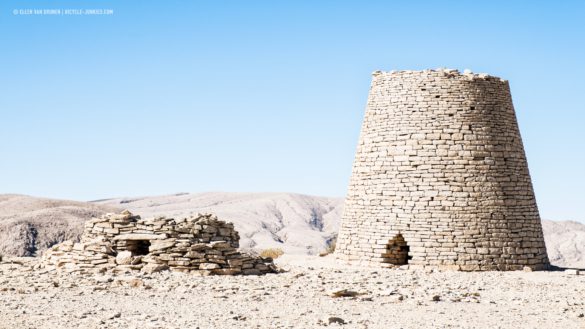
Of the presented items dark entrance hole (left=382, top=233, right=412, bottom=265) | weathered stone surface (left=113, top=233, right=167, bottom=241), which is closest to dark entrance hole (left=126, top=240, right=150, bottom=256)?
weathered stone surface (left=113, top=233, right=167, bottom=241)

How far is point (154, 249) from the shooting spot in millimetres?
14836

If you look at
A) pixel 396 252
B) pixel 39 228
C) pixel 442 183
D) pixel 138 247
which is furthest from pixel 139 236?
pixel 39 228

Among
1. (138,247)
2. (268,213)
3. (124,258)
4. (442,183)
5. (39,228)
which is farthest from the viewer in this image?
(268,213)

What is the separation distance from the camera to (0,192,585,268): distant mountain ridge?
106 ft

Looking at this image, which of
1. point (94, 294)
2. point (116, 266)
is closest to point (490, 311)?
point (94, 294)

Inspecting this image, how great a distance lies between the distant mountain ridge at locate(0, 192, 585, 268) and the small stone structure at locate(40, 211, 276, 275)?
15852 mm

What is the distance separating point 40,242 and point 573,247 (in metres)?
35.1

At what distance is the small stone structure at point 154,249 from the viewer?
14.5 m

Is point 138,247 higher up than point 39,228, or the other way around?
point 39,228

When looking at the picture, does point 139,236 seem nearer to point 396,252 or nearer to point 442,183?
point 396,252

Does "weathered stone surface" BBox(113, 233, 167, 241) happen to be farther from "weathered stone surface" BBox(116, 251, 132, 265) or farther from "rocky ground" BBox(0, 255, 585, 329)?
"rocky ground" BBox(0, 255, 585, 329)

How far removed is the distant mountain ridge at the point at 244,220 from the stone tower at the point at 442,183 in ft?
61.9

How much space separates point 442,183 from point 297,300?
6159mm

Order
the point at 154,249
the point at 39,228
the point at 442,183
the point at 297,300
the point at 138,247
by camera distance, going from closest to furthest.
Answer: the point at 297,300, the point at 154,249, the point at 138,247, the point at 442,183, the point at 39,228
